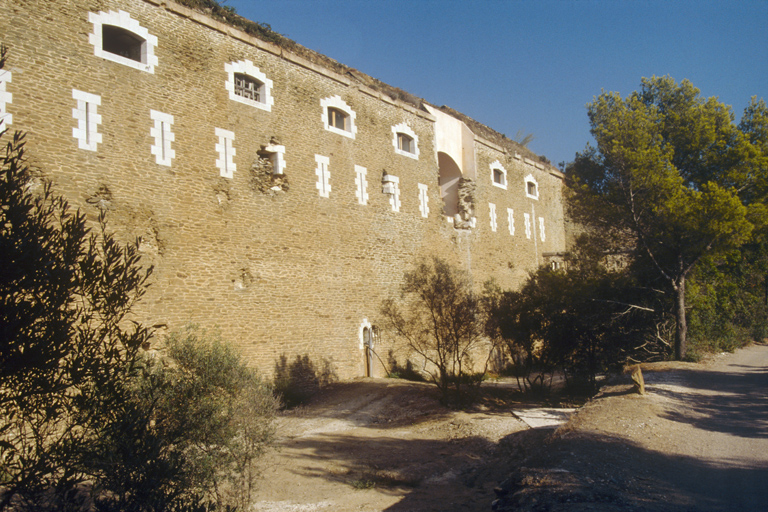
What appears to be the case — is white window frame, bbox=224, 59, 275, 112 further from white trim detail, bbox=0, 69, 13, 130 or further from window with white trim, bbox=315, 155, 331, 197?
white trim detail, bbox=0, 69, 13, 130

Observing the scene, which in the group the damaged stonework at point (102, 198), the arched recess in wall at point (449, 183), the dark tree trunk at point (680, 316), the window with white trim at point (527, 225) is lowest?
the dark tree trunk at point (680, 316)

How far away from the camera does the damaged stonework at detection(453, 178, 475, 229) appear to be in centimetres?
2211

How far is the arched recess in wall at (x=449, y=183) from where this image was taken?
74.1 feet

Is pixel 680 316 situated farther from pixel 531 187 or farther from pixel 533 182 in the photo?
pixel 533 182

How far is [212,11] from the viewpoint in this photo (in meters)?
13.5

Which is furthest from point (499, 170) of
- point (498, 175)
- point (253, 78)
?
point (253, 78)

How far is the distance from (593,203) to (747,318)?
1284 cm

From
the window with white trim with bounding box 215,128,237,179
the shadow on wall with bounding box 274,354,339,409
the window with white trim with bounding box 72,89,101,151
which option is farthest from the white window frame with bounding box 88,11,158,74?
the shadow on wall with bounding box 274,354,339,409

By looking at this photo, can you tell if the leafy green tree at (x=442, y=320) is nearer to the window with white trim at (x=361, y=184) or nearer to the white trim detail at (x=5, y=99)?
the window with white trim at (x=361, y=184)

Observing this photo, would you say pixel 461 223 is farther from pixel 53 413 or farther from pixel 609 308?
pixel 53 413

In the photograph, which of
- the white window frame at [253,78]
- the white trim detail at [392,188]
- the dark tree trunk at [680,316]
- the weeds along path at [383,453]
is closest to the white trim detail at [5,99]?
the white window frame at [253,78]

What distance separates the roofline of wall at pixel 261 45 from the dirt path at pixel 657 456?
1218cm

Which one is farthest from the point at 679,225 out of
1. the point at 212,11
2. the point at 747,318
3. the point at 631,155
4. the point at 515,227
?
the point at 212,11

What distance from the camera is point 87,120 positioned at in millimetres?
10352
